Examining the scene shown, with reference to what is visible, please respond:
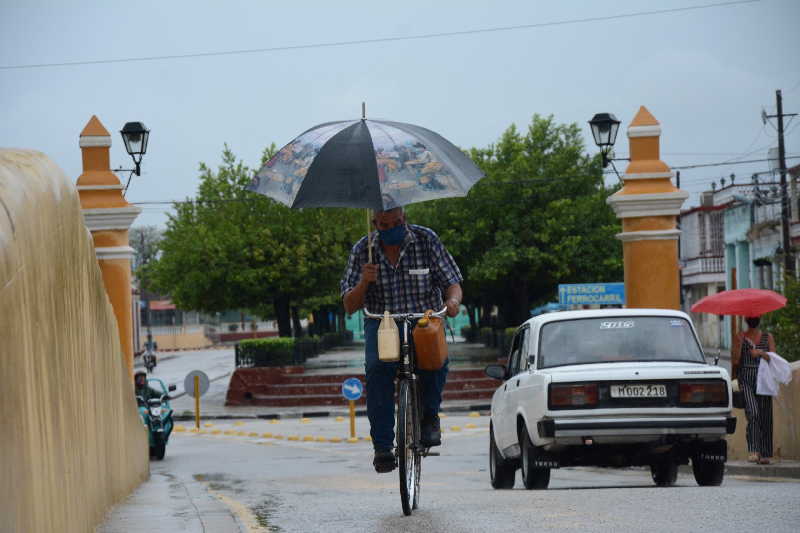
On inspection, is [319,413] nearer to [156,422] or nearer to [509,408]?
[156,422]

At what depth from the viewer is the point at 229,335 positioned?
387 feet

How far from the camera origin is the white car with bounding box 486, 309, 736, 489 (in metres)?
10.0

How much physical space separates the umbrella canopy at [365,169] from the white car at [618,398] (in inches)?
96.8

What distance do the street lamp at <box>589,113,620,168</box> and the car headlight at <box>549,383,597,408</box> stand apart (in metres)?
11.0

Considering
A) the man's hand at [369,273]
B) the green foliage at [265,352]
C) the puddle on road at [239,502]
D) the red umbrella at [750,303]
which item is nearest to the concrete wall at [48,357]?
the puddle on road at [239,502]

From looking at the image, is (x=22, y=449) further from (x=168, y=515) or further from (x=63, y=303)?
(x=168, y=515)

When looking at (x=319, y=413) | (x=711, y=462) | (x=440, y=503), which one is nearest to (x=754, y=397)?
(x=711, y=462)

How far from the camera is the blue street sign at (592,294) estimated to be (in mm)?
32281

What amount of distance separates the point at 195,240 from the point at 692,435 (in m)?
40.7

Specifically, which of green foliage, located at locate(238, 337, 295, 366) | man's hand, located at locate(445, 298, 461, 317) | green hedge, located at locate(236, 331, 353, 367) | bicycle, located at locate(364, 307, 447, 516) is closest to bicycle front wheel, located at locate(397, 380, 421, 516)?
bicycle, located at locate(364, 307, 447, 516)

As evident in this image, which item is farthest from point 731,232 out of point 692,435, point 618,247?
point 692,435

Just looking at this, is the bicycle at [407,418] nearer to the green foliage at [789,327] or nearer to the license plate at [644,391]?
the license plate at [644,391]

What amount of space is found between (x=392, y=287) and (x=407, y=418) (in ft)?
2.80

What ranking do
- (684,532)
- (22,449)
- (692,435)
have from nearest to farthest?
(22,449) → (684,532) → (692,435)
